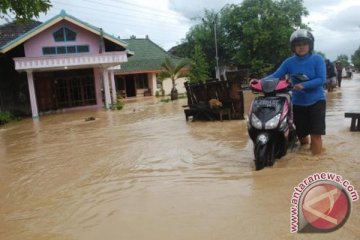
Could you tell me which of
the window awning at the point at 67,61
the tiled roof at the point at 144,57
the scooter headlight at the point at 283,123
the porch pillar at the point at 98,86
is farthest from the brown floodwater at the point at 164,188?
the tiled roof at the point at 144,57

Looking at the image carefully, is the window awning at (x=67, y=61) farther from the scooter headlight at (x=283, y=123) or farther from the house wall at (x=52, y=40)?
the scooter headlight at (x=283, y=123)

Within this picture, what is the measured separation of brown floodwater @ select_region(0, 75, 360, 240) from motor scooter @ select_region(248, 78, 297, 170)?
0.23 metres

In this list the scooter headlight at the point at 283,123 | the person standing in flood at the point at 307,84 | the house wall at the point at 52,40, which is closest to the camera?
the scooter headlight at the point at 283,123

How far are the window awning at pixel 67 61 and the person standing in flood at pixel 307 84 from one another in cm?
→ 1500

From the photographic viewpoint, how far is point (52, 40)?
20.0m

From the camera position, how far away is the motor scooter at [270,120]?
5.18 metres

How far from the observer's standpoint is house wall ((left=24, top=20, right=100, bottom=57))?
774 inches

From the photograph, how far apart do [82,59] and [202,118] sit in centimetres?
1002

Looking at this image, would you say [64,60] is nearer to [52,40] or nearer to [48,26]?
[52,40]

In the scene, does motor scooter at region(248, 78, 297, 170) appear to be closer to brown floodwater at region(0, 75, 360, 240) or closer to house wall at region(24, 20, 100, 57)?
brown floodwater at region(0, 75, 360, 240)

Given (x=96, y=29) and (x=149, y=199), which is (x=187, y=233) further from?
(x=96, y=29)

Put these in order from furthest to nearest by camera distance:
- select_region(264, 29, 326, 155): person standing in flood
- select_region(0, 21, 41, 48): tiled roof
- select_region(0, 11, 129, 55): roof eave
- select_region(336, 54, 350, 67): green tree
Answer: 1. select_region(336, 54, 350, 67): green tree
2. select_region(0, 21, 41, 48): tiled roof
3. select_region(0, 11, 129, 55): roof eave
4. select_region(264, 29, 326, 155): person standing in flood

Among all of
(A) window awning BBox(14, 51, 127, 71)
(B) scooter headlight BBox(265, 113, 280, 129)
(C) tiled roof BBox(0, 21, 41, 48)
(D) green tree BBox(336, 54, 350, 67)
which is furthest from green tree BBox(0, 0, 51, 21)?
(D) green tree BBox(336, 54, 350, 67)

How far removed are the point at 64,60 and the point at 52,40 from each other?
5.74 ft
